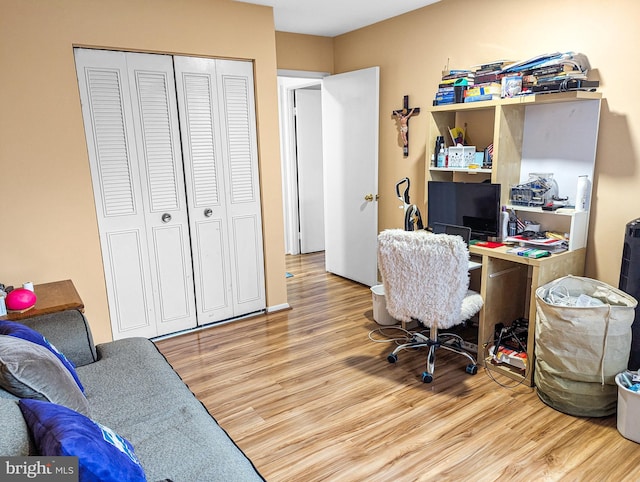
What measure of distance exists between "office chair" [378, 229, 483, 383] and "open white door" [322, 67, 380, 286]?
1577 millimetres

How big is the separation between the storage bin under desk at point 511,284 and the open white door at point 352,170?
59.9 inches

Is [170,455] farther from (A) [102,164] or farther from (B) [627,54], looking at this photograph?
(B) [627,54]

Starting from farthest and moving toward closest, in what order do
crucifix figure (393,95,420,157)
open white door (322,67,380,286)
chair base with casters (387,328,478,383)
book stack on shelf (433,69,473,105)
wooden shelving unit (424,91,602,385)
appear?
open white door (322,67,380,286) < crucifix figure (393,95,420,157) < book stack on shelf (433,69,473,105) < chair base with casters (387,328,478,383) < wooden shelving unit (424,91,602,385)

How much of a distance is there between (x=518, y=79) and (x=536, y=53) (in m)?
0.31

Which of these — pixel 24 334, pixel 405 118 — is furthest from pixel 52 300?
pixel 405 118

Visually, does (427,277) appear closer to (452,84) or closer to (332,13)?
(452,84)

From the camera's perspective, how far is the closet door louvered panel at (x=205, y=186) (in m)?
3.26

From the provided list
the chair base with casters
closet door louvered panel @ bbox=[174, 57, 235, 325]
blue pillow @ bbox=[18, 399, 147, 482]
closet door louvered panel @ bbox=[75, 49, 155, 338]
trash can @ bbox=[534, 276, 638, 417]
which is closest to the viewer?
blue pillow @ bbox=[18, 399, 147, 482]

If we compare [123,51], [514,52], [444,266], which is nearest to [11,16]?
[123,51]

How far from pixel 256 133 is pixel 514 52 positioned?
1.95 meters

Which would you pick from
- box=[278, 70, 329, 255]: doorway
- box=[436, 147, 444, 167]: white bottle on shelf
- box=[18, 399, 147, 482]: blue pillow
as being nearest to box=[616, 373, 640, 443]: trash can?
box=[436, 147, 444, 167]: white bottle on shelf

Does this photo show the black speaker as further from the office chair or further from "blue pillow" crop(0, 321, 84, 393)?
"blue pillow" crop(0, 321, 84, 393)

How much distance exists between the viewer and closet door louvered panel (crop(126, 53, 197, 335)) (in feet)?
10.2

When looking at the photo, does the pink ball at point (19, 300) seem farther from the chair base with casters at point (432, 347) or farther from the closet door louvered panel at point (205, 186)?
the chair base with casters at point (432, 347)
